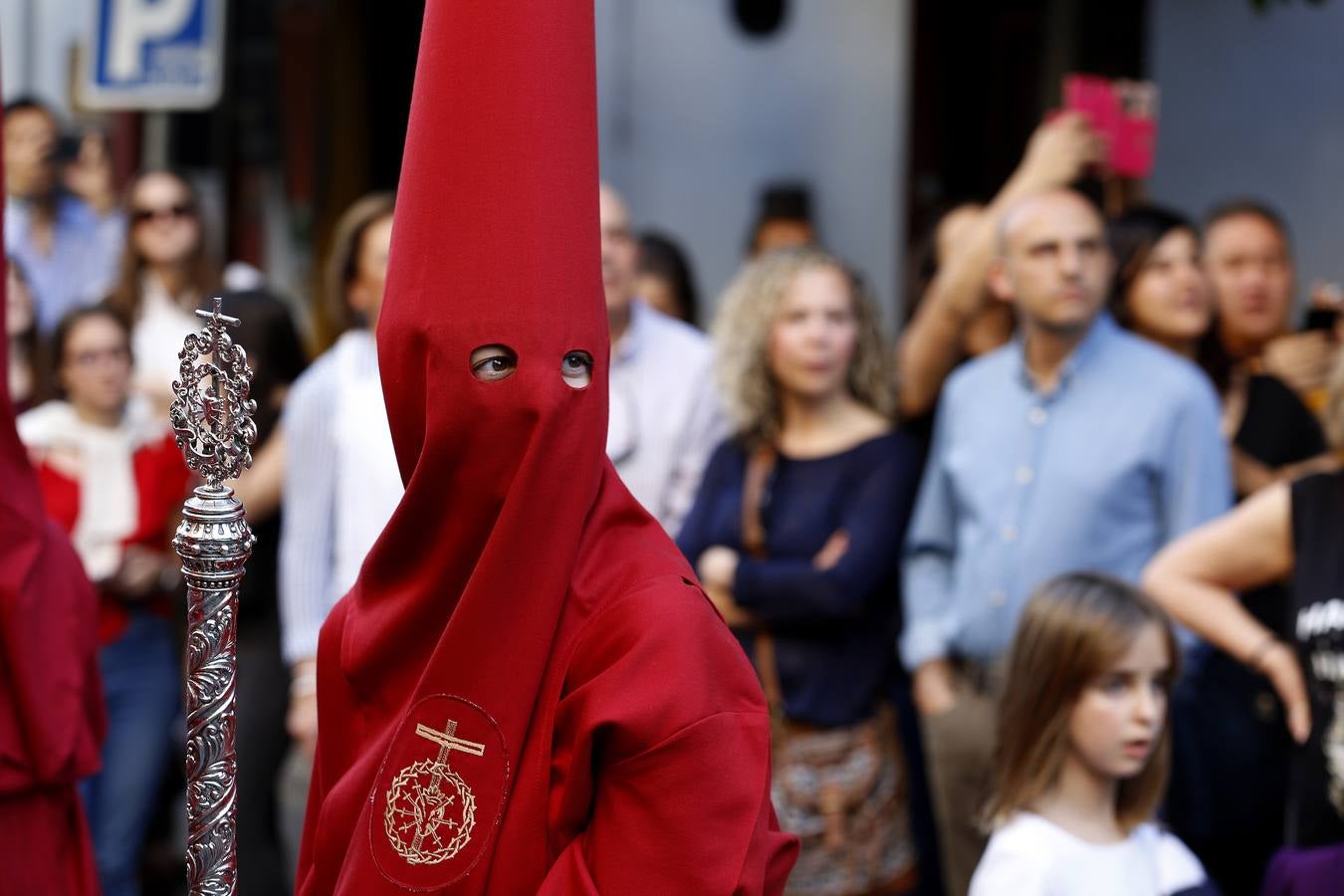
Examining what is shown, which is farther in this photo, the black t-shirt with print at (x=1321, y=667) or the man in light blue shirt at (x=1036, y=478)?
the man in light blue shirt at (x=1036, y=478)

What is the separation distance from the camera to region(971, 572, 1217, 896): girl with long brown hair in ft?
11.7

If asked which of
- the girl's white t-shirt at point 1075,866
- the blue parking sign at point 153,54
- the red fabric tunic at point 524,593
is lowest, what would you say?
the girl's white t-shirt at point 1075,866

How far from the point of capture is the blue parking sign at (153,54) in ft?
21.9

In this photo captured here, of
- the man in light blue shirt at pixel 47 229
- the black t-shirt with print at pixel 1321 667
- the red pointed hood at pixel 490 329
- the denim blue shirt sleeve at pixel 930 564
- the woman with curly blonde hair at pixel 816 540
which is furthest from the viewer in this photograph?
Answer: the man in light blue shirt at pixel 47 229

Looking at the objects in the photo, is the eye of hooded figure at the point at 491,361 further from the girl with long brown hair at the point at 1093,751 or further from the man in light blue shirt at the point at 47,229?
the man in light blue shirt at the point at 47,229

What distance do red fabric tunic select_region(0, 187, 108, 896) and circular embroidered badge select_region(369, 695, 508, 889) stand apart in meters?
1.05

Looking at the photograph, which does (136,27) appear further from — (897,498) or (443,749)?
(443,749)

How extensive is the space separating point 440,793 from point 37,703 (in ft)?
3.80

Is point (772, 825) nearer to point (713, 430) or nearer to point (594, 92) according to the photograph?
point (594, 92)

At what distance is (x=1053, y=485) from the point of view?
4.77 meters

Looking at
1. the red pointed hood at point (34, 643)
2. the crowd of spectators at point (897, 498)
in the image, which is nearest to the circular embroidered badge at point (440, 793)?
the red pointed hood at point (34, 643)

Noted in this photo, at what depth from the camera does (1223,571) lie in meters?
4.32

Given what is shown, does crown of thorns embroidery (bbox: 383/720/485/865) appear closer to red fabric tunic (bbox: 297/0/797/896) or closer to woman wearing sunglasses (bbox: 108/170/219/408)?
red fabric tunic (bbox: 297/0/797/896)

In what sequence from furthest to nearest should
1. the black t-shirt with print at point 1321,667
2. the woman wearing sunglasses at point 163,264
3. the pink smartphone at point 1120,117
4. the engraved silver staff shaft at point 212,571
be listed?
the woman wearing sunglasses at point 163,264 → the pink smartphone at point 1120,117 → the black t-shirt with print at point 1321,667 → the engraved silver staff shaft at point 212,571
